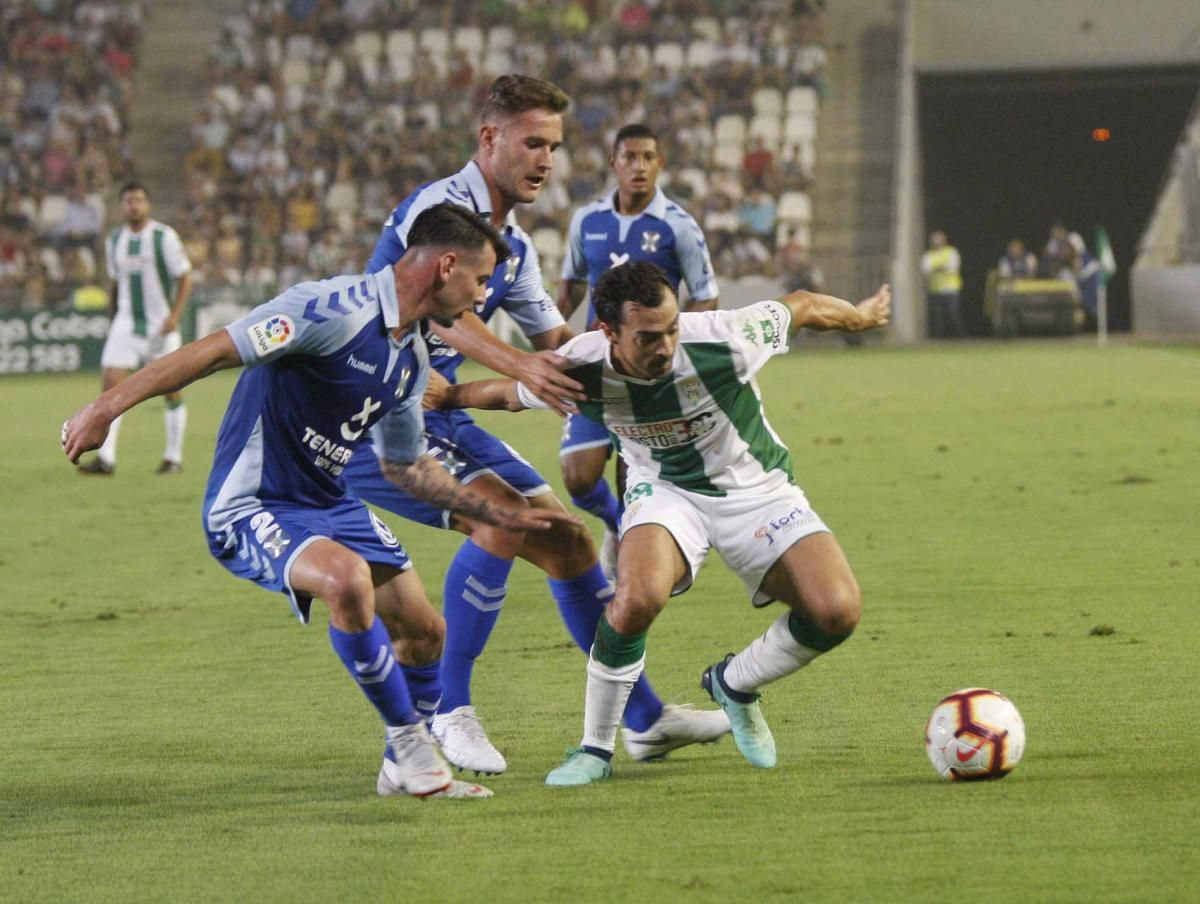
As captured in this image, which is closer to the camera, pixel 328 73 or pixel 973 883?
pixel 973 883

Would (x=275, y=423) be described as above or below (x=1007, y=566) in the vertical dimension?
above

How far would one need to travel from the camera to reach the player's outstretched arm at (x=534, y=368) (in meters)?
5.56

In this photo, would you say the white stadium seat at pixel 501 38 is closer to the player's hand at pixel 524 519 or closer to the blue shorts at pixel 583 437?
the blue shorts at pixel 583 437

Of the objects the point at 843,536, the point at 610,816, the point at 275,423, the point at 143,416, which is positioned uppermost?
the point at 275,423

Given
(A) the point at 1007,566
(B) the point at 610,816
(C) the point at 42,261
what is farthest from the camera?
(C) the point at 42,261

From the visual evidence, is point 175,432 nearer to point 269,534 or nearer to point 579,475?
point 579,475

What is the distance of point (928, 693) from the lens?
639 cm

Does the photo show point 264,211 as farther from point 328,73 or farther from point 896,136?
point 896,136

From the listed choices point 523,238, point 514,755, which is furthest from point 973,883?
point 523,238

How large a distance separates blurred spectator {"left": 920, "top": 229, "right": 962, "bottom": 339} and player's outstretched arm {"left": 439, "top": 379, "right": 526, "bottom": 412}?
2547cm

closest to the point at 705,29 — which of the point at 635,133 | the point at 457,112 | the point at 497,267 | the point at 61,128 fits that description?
Answer: the point at 457,112

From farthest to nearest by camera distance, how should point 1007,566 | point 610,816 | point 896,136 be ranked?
point 896,136 < point 1007,566 < point 610,816

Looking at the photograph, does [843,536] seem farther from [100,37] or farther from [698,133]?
[100,37]

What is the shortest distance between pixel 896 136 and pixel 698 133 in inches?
155
